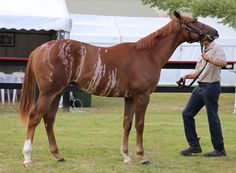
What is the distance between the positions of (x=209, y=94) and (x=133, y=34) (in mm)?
16043

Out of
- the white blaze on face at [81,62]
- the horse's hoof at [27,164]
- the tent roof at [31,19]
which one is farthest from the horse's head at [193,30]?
the tent roof at [31,19]

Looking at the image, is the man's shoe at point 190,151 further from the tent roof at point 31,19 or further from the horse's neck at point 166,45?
the tent roof at point 31,19

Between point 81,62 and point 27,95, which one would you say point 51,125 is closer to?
point 27,95

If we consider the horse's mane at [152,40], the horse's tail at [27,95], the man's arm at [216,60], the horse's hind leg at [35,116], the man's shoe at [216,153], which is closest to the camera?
the horse's hind leg at [35,116]

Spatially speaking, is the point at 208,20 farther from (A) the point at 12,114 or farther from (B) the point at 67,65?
(B) the point at 67,65

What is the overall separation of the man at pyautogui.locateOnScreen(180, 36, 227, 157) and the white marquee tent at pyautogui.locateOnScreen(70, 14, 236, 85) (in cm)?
1522

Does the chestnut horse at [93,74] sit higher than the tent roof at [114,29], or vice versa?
the chestnut horse at [93,74]

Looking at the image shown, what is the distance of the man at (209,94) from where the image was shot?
7195mm

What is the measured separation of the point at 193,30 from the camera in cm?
704

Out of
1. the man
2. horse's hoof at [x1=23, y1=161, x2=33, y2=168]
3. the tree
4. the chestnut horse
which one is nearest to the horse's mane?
the chestnut horse

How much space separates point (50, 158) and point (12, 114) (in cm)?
544

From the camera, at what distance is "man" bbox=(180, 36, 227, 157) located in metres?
7.20

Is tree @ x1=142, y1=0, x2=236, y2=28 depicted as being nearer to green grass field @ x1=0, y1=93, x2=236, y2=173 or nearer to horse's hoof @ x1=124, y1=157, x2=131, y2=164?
green grass field @ x1=0, y1=93, x2=236, y2=173

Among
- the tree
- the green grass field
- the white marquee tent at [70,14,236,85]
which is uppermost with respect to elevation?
the tree
